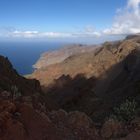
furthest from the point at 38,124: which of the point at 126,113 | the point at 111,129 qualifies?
the point at 126,113

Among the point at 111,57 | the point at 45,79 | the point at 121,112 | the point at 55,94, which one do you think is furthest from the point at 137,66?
the point at 121,112

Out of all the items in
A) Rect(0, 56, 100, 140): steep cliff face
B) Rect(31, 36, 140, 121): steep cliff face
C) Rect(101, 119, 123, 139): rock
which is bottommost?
Rect(31, 36, 140, 121): steep cliff face

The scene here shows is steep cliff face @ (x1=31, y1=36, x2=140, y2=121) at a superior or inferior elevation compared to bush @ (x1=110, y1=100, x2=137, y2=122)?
inferior

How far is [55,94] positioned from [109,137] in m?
66.9

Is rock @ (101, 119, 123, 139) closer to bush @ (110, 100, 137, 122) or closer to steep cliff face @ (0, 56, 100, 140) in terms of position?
steep cliff face @ (0, 56, 100, 140)

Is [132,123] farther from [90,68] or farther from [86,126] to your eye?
[90,68]

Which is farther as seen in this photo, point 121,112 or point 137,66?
point 137,66

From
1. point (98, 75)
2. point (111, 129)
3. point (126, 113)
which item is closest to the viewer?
point (111, 129)

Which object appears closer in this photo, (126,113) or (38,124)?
(38,124)

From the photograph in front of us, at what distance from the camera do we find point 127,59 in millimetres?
89938

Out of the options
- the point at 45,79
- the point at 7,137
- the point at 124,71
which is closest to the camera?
the point at 7,137

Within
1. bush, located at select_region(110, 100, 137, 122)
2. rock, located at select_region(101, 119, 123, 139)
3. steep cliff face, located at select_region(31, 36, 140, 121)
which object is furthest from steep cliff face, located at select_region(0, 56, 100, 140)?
steep cliff face, located at select_region(31, 36, 140, 121)

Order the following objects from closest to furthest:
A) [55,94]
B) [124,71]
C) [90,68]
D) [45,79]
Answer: [55,94]
[124,71]
[90,68]
[45,79]

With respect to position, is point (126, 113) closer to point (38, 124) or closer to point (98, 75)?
point (38, 124)
